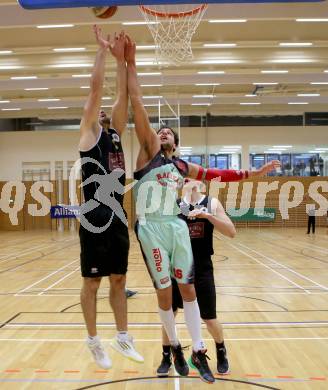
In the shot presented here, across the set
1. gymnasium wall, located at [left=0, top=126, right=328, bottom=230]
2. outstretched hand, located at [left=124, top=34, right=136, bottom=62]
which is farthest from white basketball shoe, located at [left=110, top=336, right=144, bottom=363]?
gymnasium wall, located at [left=0, top=126, right=328, bottom=230]

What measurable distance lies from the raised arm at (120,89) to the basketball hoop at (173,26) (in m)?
2.43

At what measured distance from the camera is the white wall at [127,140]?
28484mm

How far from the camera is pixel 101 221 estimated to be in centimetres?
428

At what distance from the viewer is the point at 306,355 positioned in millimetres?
5871

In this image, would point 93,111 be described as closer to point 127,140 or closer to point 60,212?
point 127,140

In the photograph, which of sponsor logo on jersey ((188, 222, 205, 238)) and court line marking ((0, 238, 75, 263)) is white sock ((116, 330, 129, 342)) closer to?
sponsor logo on jersey ((188, 222, 205, 238))

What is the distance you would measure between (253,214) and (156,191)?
23.4 m

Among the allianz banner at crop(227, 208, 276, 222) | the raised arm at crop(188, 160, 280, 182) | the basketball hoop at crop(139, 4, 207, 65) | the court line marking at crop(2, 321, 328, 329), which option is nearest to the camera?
the raised arm at crop(188, 160, 280, 182)

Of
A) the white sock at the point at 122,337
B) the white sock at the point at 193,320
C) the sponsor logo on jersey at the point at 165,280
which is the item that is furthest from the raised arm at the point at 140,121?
the white sock at the point at 122,337

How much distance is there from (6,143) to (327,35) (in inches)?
760

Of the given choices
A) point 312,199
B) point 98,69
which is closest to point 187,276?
point 98,69

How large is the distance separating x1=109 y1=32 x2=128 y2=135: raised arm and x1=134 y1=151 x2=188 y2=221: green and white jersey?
44 centimetres

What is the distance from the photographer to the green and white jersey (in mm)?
4438

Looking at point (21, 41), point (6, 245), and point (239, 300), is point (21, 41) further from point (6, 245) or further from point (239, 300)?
point (239, 300)
